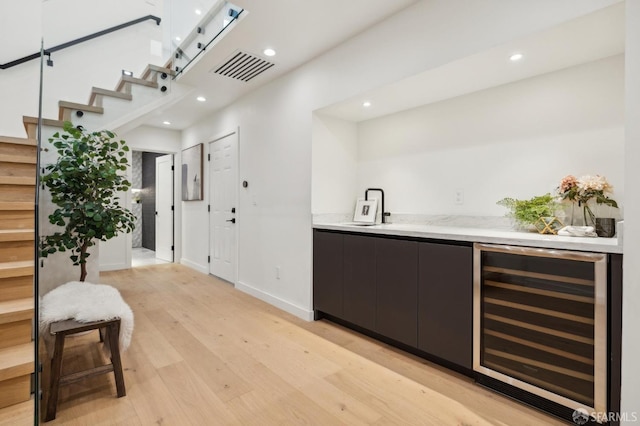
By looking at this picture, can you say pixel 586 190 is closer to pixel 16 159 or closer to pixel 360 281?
pixel 360 281

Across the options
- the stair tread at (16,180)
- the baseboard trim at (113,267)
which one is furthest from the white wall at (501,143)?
the baseboard trim at (113,267)

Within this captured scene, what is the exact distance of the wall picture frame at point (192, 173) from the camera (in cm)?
511

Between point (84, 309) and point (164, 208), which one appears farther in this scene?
point (164, 208)

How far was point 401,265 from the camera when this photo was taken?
2258mm

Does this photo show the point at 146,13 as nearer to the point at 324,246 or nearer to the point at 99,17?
the point at 99,17

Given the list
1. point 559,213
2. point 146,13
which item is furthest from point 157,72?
point 559,213

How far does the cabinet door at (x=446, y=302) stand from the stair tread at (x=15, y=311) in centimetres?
229

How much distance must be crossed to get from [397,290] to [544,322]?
89 centimetres

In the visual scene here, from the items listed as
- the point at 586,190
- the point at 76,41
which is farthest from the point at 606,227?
the point at 76,41

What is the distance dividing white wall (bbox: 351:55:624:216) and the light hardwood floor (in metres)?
1.31

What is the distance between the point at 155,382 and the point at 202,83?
3.06m

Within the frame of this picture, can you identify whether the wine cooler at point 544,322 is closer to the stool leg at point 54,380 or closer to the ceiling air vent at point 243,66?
the stool leg at point 54,380

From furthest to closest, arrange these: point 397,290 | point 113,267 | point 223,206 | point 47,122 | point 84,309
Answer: point 113,267 → point 223,206 → point 47,122 → point 397,290 → point 84,309

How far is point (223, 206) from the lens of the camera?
15.0 ft
